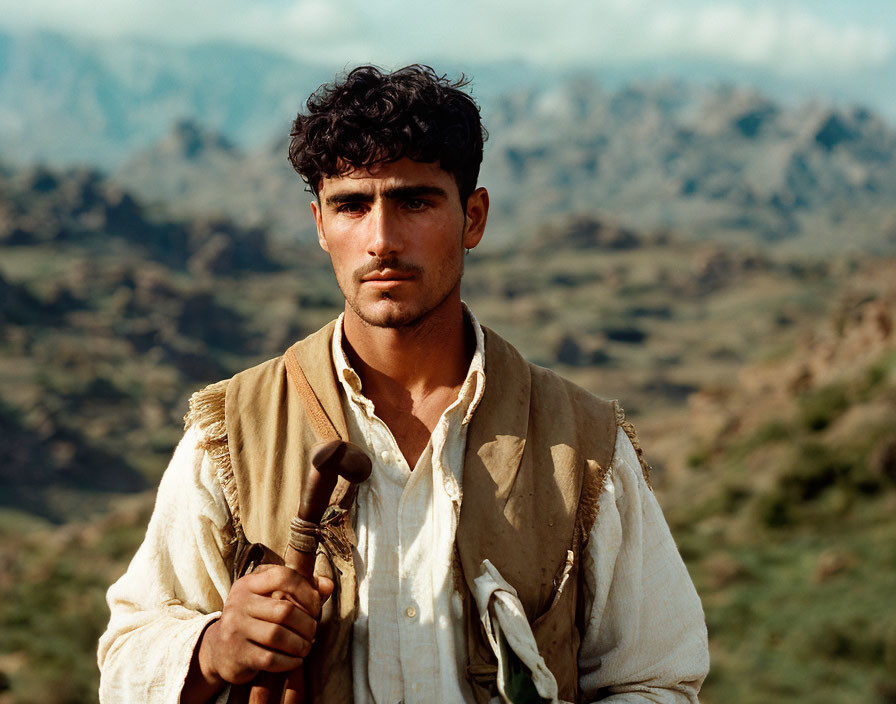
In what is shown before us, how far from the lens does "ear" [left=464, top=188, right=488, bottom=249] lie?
93.2 inches

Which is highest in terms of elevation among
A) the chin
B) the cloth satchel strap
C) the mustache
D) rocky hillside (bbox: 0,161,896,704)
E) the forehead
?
the forehead

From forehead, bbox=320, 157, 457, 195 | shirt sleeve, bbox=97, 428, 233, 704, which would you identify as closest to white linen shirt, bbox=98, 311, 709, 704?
shirt sleeve, bbox=97, 428, 233, 704

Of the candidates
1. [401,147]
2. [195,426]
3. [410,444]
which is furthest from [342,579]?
[401,147]

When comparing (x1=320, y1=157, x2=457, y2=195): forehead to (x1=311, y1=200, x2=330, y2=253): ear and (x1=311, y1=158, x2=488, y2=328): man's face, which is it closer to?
(x1=311, y1=158, x2=488, y2=328): man's face

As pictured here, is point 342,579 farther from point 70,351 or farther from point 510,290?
point 510,290

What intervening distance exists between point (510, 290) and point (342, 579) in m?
73.9

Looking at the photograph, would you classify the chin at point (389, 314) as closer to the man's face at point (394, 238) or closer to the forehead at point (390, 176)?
the man's face at point (394, 238)

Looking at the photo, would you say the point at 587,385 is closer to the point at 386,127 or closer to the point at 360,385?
the point at 360,385

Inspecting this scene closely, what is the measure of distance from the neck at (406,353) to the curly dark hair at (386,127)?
1.00ft

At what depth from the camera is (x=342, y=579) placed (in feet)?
6.81

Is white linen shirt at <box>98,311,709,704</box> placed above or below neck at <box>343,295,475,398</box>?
below

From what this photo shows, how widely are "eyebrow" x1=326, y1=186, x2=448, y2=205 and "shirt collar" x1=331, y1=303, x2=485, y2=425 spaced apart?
10.2 inches

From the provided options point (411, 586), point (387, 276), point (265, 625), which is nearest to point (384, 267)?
point (387, 276)

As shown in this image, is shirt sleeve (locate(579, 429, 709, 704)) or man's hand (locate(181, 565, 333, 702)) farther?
shirt sleeve (locate(579, 429, 709, 704))
